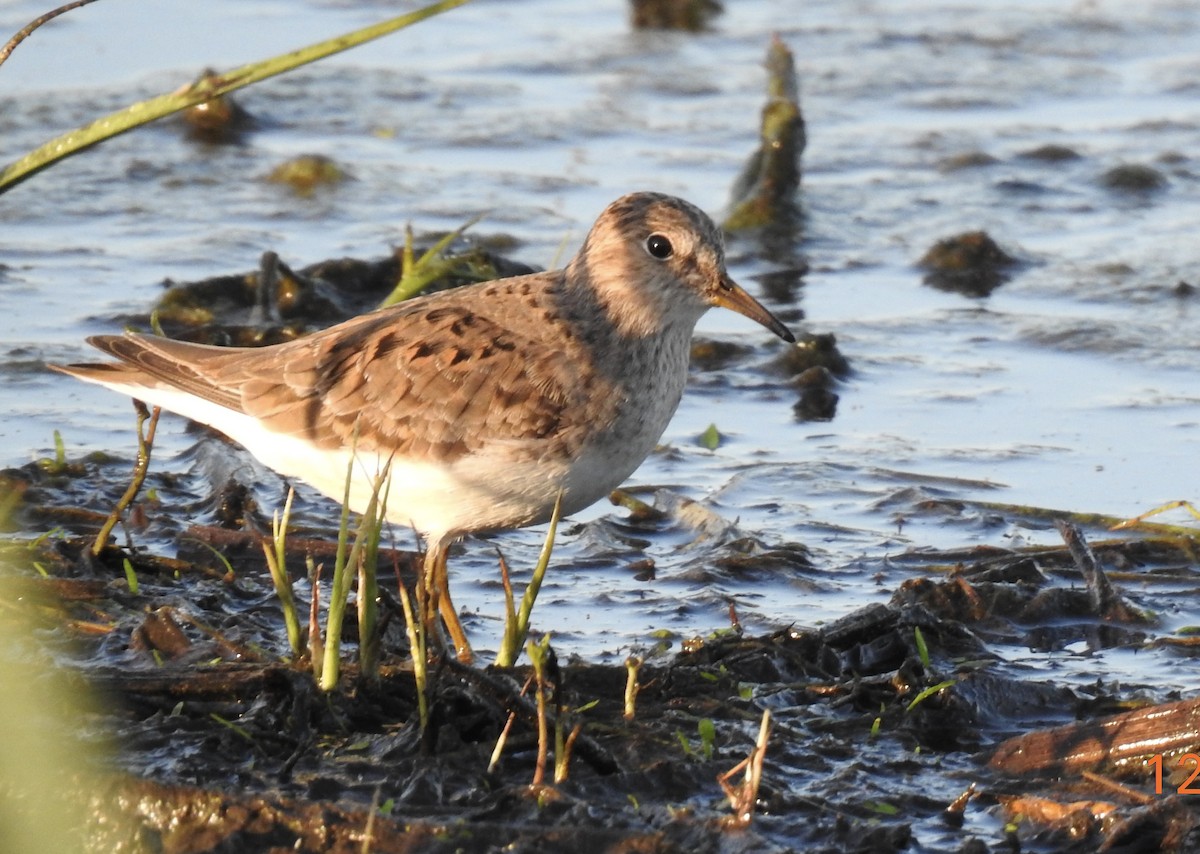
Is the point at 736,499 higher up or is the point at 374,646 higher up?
the point at 374,646

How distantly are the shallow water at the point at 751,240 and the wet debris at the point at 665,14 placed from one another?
0.25 meters

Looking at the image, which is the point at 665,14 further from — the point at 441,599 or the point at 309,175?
the point at 441,599

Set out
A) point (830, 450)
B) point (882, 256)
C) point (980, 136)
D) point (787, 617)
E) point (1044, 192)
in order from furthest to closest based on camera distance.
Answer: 1. point (980, 136)
2. point (1044, 192)
3. point (882, 256)
4. point (830, 450)
5. point (787, 617)

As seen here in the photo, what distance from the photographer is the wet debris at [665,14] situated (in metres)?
14.6

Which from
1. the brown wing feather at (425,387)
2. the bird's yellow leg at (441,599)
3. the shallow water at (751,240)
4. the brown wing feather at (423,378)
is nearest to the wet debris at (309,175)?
the shallow water at (751,240)

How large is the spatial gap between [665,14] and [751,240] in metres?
4.92

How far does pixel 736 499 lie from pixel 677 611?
1.12 m

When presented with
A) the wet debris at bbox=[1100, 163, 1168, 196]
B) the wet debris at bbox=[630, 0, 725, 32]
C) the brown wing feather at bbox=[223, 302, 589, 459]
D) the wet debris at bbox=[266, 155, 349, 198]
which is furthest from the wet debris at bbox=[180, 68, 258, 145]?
the brown wing feather at bbox=[223, 302, 589, 459]

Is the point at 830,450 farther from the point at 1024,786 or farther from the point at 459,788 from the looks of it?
the point at 459,788

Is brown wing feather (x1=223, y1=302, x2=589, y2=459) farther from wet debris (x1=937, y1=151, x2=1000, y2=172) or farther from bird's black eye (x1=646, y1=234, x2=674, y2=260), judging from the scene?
wet debris (x1=937, y1=151, x2=1000, y2=172)

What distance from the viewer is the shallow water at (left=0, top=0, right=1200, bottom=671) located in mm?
6926

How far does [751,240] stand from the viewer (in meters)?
10.3

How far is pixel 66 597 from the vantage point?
18.1 feet

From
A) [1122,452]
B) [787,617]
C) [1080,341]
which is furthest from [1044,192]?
[787,617]
